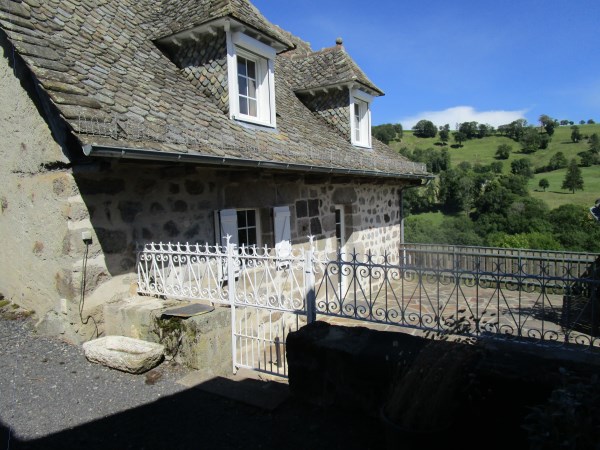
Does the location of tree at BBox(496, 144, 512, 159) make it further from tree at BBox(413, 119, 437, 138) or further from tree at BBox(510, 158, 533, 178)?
tree at BBox(413, 119, 437, 138)

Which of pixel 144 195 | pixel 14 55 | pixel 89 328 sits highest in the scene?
pixel 14 55

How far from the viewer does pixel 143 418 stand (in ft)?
10.0

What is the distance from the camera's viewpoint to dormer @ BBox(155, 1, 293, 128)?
6.10m

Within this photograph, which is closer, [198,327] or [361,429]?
Result: [361,429]

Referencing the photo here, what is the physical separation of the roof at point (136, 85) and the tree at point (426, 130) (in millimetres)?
61736

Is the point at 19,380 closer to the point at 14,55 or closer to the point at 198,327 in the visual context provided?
the point at 198,327

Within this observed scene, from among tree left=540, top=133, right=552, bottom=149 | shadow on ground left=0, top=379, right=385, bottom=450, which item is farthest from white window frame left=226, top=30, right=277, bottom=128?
tree left=540, top=133, right=552, bottom=149

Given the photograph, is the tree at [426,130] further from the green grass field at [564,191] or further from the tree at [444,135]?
the green grass field at [564,191]

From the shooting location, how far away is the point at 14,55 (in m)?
4.55

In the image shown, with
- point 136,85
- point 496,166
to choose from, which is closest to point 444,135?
point 496,166

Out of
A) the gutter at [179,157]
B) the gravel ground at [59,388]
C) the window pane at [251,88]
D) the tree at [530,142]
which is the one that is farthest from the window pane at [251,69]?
the tree at [530,142]

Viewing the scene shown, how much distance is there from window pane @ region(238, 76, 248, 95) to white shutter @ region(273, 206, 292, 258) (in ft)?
6.72

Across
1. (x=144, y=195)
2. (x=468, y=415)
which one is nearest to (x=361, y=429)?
(x=468, y=415)

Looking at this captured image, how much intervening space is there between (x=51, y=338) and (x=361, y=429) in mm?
3751
